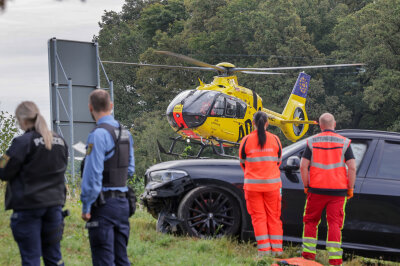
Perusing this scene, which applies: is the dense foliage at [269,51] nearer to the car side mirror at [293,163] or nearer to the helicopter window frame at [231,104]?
the helicopter window frame at [231,104]

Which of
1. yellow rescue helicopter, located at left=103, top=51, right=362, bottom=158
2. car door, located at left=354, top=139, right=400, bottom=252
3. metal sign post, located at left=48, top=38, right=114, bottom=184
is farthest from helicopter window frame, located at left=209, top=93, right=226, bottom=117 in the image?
car door, located at left=354, top=139, right=400, bottom=252

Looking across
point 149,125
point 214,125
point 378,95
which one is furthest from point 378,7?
point 214,125

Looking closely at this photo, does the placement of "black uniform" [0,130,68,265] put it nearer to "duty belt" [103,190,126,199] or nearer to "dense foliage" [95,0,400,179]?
"duty belt" [103,190,126,199]

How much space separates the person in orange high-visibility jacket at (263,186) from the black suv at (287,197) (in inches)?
13.0

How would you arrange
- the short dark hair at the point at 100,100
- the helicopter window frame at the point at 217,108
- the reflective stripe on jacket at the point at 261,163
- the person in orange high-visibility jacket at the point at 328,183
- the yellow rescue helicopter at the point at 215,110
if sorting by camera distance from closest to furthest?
1. the short dark hair at the point at 100,100
2. the person in orange high-visibility jacket at the point at 328,183
3. the reflective stripe on jacket at the point at 261,163
4. the yellow rescue helicopter at the point at 215,110
5. the helicopter window frame at the point at 217,108

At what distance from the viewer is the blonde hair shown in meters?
4.79

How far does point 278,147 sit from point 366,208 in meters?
1.27

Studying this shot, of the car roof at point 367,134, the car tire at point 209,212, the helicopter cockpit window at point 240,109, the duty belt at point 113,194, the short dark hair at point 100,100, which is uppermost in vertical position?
the helicopter cockpit window at point 240,109

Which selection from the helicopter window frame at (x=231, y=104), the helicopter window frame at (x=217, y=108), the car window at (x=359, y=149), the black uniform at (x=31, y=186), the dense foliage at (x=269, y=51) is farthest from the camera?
the dense foliage at (x=269, y=51)

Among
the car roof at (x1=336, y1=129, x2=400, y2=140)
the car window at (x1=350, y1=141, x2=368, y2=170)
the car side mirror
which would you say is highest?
the car roof at (x1=336, y1=129, x2=400, y2=140)

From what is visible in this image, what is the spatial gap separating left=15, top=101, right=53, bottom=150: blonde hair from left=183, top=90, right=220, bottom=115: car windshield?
17.4 meters

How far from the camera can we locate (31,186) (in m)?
4.79

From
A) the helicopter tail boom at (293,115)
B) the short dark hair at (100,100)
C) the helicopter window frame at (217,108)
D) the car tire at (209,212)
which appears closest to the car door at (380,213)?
the car tire at (209,212)

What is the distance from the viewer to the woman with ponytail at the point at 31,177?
474 cm
